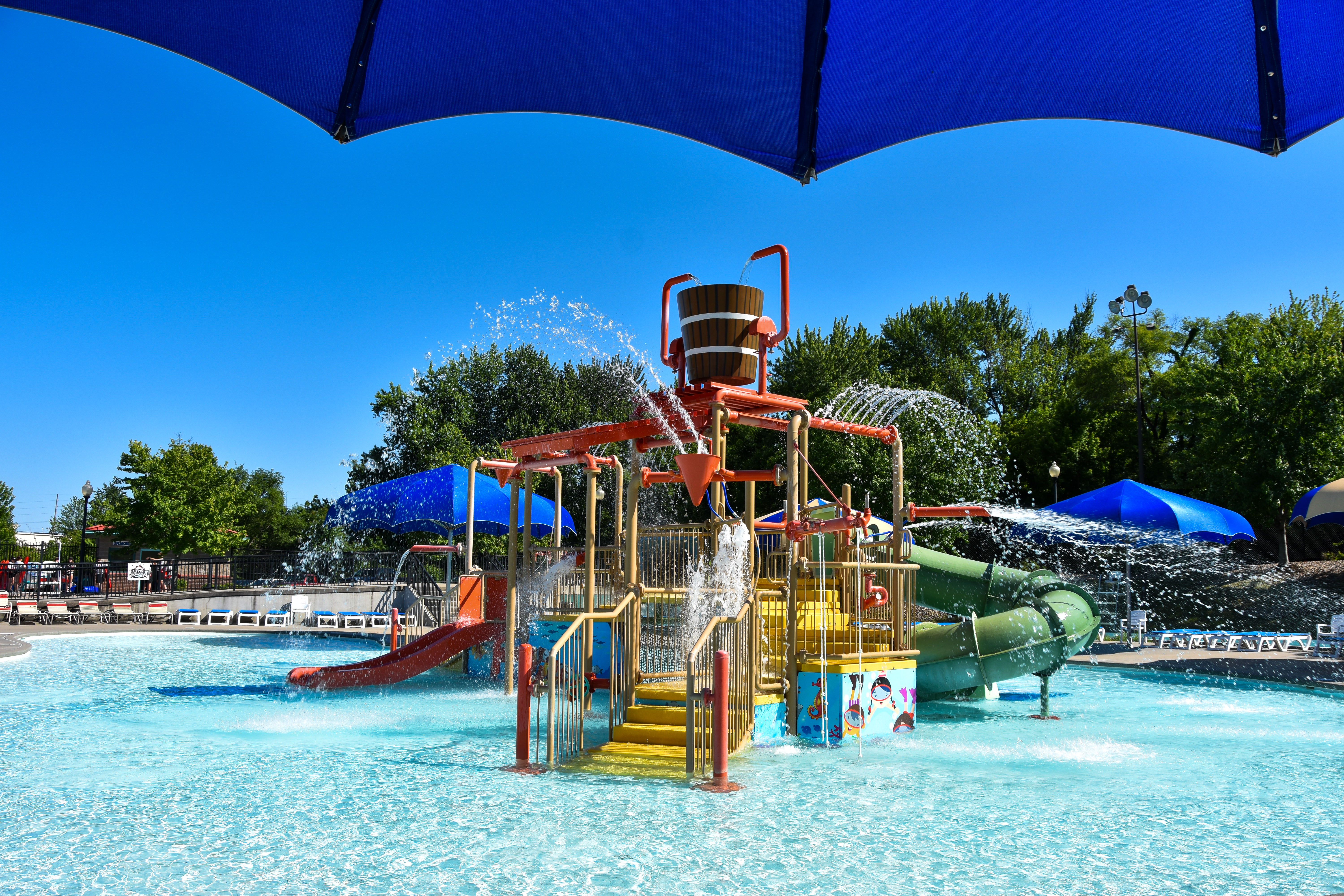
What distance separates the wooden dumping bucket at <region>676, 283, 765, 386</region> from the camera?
32.3 ft

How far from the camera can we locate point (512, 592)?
12.3 m

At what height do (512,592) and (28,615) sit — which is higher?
(512,592)

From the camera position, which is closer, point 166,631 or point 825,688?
point 825,688

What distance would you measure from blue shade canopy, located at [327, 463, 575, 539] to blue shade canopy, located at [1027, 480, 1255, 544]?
11.2m

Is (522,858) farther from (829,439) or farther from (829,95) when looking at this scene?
(829,439)

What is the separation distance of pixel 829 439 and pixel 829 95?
27190 mm

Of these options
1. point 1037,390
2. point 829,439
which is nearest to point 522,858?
point 829,439

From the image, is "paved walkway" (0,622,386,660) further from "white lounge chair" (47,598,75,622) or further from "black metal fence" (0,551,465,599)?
"black metal fence" (0,551,465,599)

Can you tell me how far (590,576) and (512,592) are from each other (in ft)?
7.58

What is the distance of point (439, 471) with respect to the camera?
67.4ft

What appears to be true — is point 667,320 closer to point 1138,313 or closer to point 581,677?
point 581,677

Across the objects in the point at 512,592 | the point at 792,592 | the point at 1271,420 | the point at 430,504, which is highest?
the point at 1271,420

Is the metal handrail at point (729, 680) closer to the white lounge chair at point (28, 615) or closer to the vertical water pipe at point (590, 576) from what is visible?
the vertical water pipe at point (590, 576)

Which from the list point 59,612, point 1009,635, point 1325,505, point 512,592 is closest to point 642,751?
point 512,592
